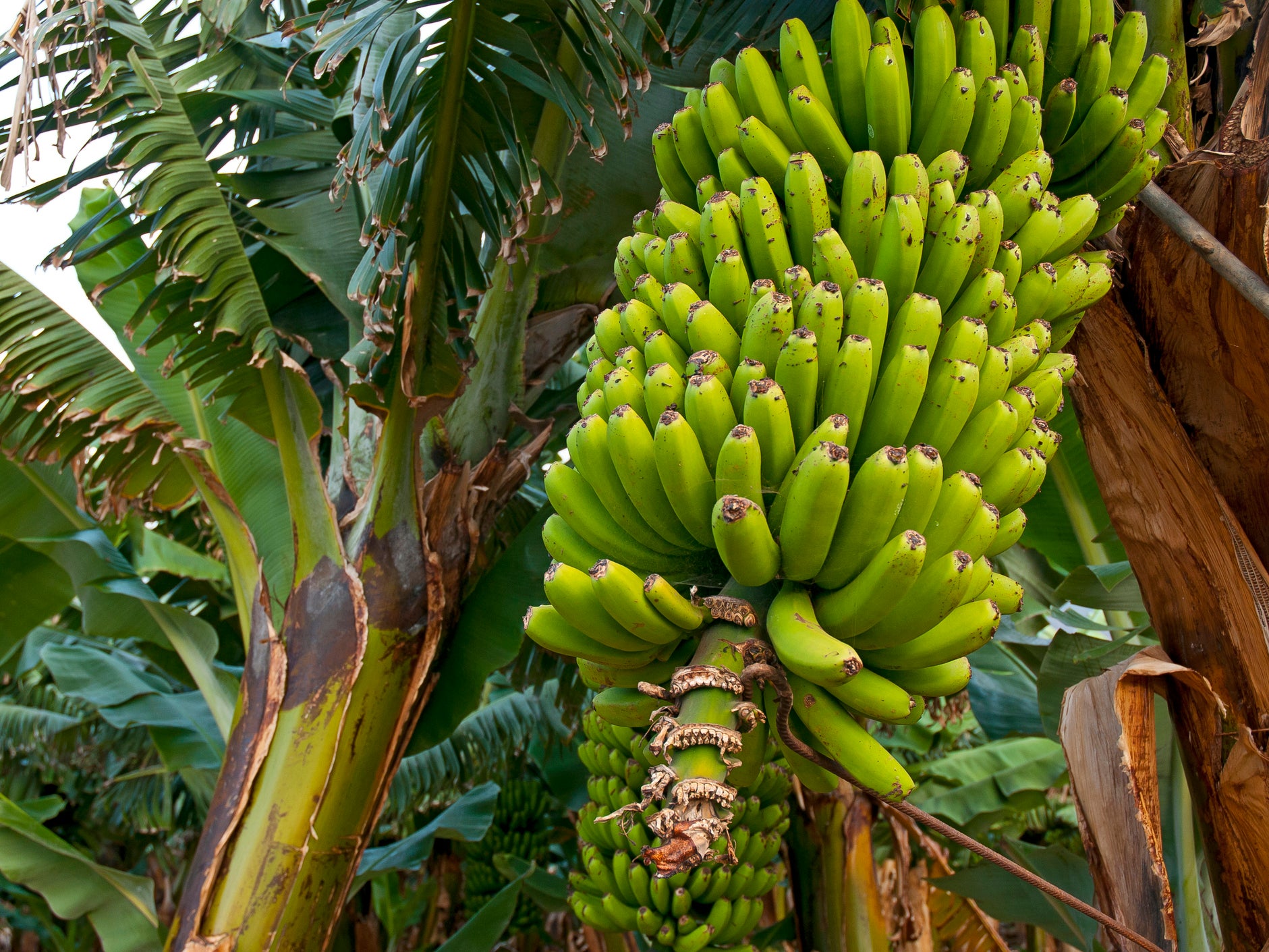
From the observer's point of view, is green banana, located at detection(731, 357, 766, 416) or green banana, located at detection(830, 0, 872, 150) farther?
green banana, located at detection(830, 0, 872, 150)

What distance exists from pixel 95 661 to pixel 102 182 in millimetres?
1962

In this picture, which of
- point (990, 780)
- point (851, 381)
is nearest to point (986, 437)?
point (851, 381)

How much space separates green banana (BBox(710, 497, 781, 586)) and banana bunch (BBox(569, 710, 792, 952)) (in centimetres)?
154

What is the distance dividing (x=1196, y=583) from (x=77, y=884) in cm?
319

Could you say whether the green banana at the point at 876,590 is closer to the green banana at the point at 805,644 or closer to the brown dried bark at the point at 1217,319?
the green banana at the point at 805,644

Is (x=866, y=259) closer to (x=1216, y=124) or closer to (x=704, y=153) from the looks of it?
(x=704, y=153)

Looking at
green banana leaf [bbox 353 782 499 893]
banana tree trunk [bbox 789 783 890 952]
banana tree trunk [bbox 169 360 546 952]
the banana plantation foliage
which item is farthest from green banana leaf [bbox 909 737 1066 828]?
banana tree trunk [bbox 169 360 546 952]

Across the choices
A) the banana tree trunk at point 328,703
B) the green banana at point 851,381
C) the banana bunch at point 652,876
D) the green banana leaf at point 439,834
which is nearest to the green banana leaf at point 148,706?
the green banana leaf at point 439,834

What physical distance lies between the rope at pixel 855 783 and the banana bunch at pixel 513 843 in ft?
12.8

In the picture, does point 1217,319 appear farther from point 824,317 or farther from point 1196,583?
point 824,317

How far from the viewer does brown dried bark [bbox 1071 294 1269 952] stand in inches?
54.7

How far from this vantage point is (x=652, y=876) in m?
2.52

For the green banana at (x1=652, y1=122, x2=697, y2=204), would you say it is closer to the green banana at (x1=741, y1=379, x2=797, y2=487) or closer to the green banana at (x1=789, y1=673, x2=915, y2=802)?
the green banana at (x1=741, y1=379, x2=797, y2=487)

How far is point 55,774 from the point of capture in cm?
575
